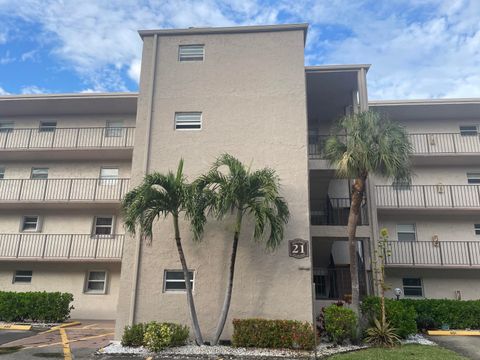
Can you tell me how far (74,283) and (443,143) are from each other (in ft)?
63.8

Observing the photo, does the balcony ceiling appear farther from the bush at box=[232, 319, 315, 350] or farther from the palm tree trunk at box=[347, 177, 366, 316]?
the bush at box=[232, 319, 315, 350]

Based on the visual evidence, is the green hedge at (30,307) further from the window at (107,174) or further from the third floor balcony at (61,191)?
the window at (107,174)

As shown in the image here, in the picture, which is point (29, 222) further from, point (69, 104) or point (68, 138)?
point (69, 104)

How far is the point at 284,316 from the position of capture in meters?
12.1

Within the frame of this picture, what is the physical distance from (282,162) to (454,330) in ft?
29.6

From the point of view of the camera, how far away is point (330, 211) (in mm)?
17062

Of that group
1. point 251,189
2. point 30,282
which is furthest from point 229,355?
point 30,282

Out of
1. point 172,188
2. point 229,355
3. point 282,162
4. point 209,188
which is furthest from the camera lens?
point 282,162

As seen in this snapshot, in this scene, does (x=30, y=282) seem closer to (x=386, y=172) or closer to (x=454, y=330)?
(x=386, y=172)

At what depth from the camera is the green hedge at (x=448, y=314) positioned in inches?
547

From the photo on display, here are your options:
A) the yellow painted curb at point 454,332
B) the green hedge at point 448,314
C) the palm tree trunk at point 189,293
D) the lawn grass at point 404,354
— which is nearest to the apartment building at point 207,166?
the palm tree trunk at point 189,293

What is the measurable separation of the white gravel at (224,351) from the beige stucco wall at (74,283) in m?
6.82

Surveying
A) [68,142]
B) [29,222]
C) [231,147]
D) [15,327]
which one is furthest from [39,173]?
[231,147]

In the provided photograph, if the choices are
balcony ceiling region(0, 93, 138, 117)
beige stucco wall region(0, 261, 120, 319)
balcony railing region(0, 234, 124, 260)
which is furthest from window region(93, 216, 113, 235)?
balcony ceiling region(0, 93, 138, 117)
